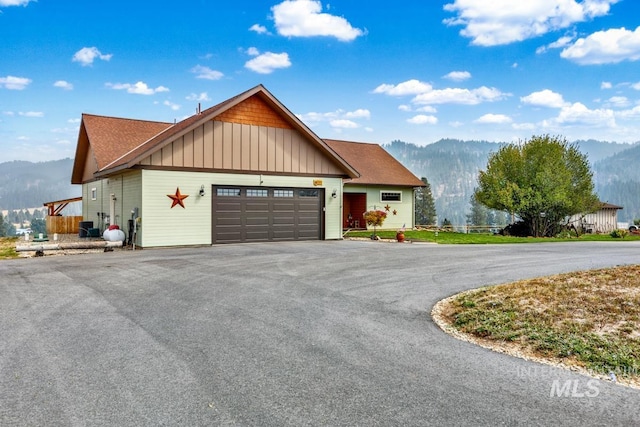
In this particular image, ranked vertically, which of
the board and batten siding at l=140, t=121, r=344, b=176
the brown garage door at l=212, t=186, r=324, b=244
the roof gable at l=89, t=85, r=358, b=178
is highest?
the roof gable at l=89, t=85, r=358, b=178

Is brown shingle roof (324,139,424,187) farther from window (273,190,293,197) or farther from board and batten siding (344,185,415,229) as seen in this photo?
window (273,190,293,197)

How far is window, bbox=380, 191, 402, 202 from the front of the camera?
28.4 metres

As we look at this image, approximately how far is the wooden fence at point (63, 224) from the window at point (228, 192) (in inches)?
468

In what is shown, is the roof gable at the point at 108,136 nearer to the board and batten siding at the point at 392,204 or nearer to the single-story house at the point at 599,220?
the board and batten siding at the point at 392,204

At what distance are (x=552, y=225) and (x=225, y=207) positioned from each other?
892 inches

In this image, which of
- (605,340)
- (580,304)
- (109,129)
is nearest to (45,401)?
(605,340)

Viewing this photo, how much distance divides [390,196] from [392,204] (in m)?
0.55

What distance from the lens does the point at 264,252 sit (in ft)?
49.3

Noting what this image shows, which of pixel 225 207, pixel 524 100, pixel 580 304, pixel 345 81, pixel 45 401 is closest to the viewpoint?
pixel 45 401

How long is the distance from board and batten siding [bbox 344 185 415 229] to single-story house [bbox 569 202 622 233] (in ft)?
46.7

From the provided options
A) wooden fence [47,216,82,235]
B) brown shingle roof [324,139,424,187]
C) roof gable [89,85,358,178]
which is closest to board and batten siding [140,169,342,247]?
roof gable [89,85,358,178]

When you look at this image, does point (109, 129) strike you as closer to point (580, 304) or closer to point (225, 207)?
point (225, 207)

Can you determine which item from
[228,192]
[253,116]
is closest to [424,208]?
[253,116]

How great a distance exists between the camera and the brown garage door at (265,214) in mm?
18031
